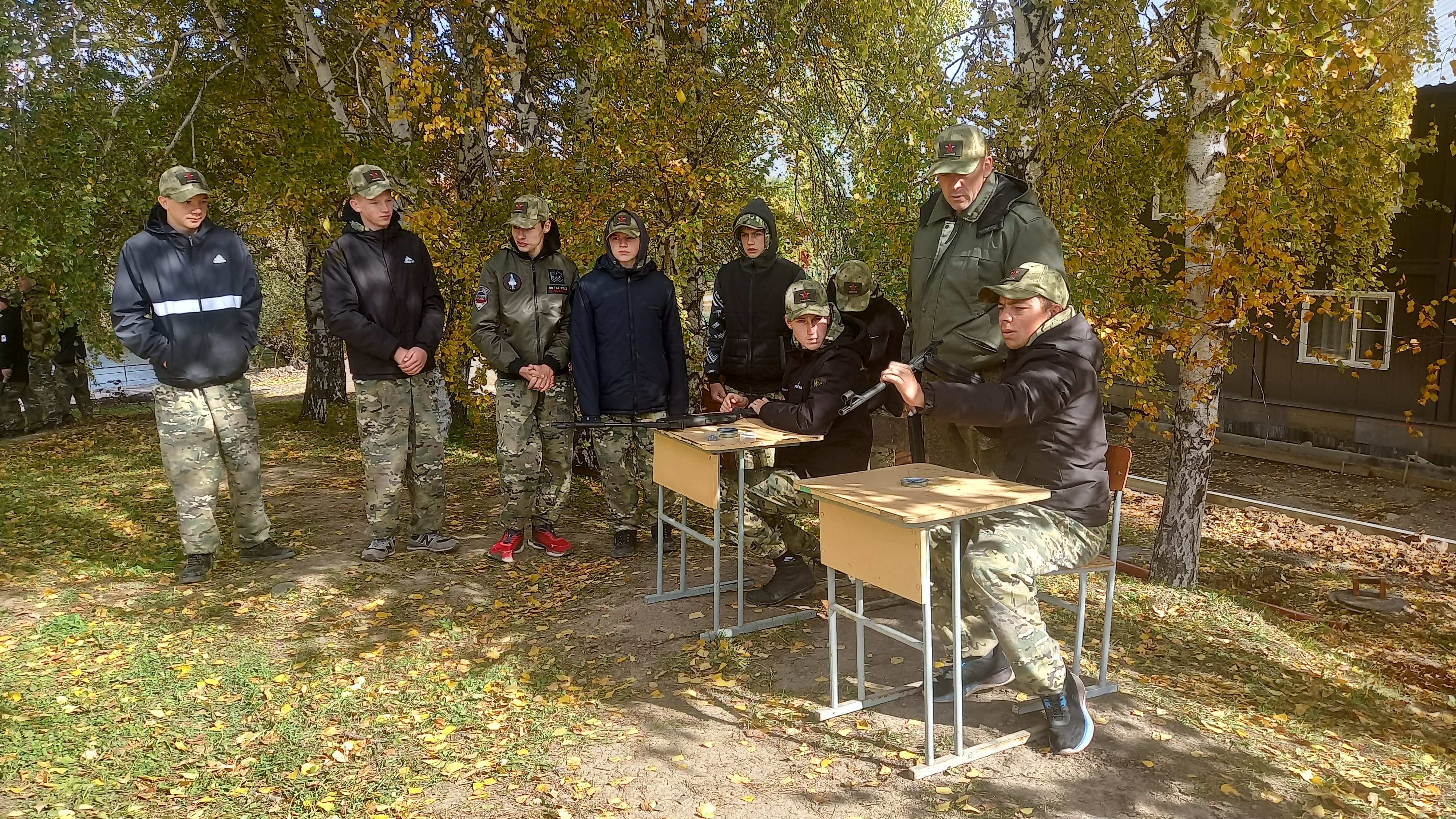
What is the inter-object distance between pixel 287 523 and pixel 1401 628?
Result: 8725 mm

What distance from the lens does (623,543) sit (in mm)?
6621

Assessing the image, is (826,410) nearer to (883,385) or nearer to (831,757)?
(883,385)

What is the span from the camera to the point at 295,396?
20438mm

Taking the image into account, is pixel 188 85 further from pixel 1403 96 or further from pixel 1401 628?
pixel 1403 96

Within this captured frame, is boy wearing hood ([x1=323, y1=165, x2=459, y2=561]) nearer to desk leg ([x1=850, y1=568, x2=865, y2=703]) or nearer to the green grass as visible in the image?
the green grass

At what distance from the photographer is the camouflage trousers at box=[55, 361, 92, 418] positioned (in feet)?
45.9

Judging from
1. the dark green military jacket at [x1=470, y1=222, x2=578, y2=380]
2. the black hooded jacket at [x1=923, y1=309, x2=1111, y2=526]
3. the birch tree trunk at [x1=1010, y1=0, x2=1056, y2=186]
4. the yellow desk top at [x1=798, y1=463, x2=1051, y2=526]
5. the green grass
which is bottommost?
the green grass

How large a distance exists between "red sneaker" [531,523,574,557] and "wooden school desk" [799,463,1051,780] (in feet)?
9.62

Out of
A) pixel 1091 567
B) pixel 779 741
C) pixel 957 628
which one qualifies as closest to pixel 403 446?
pixel 779 741

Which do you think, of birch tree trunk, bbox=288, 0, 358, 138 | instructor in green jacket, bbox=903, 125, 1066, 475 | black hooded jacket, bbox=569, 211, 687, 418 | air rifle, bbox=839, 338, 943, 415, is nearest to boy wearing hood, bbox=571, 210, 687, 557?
black hooded jacket, bbox=569, 211, 687, 418

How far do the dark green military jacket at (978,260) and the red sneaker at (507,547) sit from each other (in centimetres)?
330

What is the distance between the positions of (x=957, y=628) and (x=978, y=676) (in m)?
0.85

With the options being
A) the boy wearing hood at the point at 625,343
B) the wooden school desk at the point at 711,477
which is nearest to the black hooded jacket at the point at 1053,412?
the wooden school desk at the point at 711,477

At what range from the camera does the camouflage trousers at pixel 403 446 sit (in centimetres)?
604
